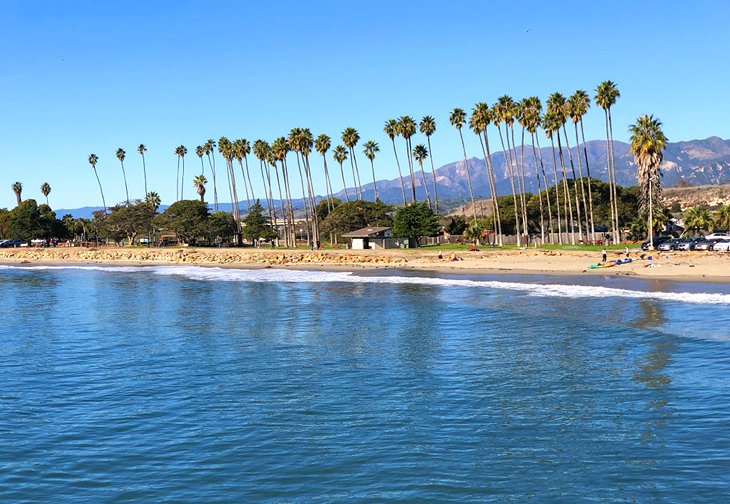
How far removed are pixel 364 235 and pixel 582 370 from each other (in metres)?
79.9

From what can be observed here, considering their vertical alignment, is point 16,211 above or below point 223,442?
above

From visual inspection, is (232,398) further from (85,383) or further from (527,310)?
(527,310)

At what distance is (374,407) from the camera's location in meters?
17.6

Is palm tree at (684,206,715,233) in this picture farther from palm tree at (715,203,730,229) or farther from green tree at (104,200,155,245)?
green tree at (104,200,155,245)

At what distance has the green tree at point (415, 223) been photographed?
97.1 meters

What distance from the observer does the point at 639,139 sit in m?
77.5

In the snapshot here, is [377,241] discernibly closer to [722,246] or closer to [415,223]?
[415,223]

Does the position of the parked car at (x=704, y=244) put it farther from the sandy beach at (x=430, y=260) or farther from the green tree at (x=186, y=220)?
the green tree at (x=186, y=220)

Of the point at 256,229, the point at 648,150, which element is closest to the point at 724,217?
the point at 648,150

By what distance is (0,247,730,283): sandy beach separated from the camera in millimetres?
57250

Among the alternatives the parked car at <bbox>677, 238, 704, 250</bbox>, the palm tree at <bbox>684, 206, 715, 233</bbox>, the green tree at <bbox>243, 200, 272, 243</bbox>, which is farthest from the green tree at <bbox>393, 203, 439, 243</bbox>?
the green tree at <bbox>243, 200, 272, 243</bbox>

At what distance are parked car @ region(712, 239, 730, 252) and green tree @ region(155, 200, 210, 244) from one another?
89.7 metres

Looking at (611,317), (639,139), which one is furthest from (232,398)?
(639,139)

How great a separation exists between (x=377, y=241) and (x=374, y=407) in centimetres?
8318
